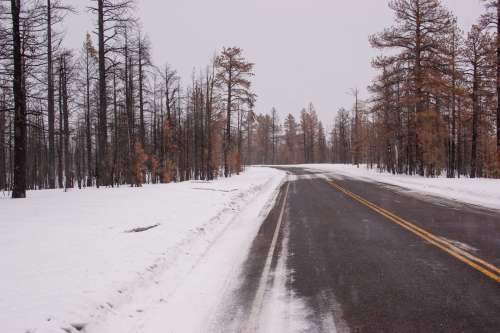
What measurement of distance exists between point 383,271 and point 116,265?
178 inches

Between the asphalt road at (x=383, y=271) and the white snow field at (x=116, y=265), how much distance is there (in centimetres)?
63

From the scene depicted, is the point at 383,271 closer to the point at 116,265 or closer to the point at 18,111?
the point at 116,265

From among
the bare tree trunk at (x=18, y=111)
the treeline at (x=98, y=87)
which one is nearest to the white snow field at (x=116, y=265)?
the bare tree trunk at (x=18, y=111)

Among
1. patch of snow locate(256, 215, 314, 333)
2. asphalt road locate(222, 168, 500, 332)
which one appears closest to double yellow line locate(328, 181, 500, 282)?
asphalt road locate(222, 168, 500, 332)

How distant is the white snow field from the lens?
4035mm

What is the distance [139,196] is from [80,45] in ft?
62.1

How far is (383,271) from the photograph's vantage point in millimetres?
5461

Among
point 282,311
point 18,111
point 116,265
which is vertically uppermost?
point 18,111

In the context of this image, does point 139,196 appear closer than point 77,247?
No

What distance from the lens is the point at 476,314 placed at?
3893mm

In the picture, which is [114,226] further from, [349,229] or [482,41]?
[482,41]

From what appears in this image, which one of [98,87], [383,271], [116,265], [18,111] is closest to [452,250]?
[383,271]

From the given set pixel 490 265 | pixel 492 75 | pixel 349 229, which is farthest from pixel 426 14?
pixel 490 265

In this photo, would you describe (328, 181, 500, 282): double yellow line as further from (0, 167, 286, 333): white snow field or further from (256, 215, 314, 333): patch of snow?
(0, 167, 286, 333): white snow field
